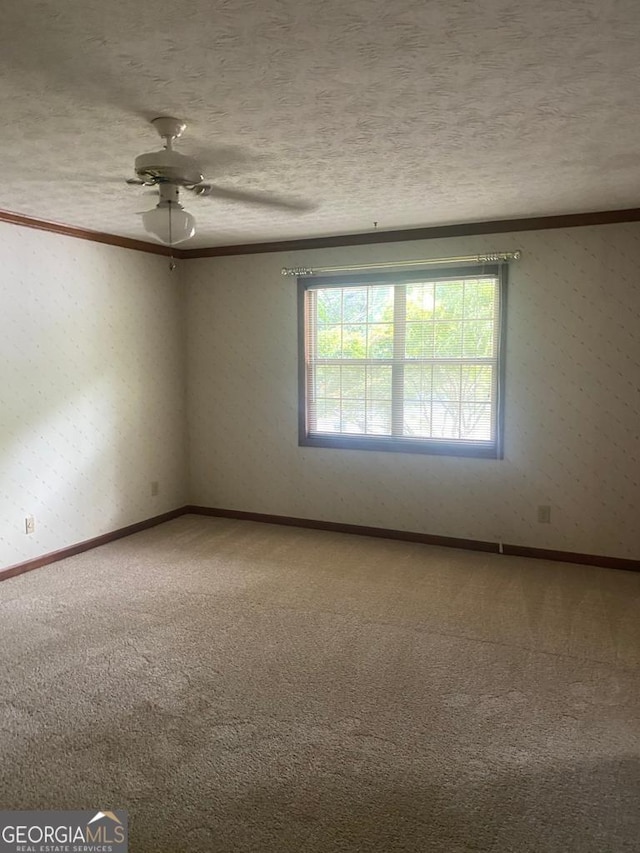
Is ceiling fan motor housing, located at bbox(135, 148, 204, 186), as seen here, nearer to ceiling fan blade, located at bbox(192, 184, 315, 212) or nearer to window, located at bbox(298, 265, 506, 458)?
ceiling fan blade, located at bbox(192, 184, 315, 212)

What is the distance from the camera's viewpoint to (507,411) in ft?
14.6

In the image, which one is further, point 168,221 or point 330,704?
point 168,221

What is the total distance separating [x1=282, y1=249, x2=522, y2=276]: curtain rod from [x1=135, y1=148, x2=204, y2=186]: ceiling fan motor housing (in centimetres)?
227

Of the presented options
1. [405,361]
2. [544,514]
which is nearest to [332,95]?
[405,361]

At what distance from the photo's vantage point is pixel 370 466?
16.1ft

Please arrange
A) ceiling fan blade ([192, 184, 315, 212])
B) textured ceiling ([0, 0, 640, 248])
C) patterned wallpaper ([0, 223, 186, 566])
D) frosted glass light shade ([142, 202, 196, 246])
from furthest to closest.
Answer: patterned wallpaper ([0, 223, 186, 566]) → ceiling fan blade ([192, 184, 315, 212]) → frosted glass light shade ([142, 202, 196, 246]) → textured ceiling ([0, 0, 640, 248])

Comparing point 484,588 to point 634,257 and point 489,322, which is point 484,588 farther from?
point 634,257

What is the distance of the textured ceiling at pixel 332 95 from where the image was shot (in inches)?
65.8

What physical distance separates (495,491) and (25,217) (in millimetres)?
3700

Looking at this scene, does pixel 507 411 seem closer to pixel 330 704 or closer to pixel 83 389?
pixel 330 704

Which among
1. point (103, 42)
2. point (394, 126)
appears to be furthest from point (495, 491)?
point (103, 42)

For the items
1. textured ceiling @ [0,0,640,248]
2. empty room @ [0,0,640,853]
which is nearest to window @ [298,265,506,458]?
empty room @ [0,0,640,853]

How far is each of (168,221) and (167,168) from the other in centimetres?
25

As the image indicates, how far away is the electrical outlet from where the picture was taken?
439 cm
